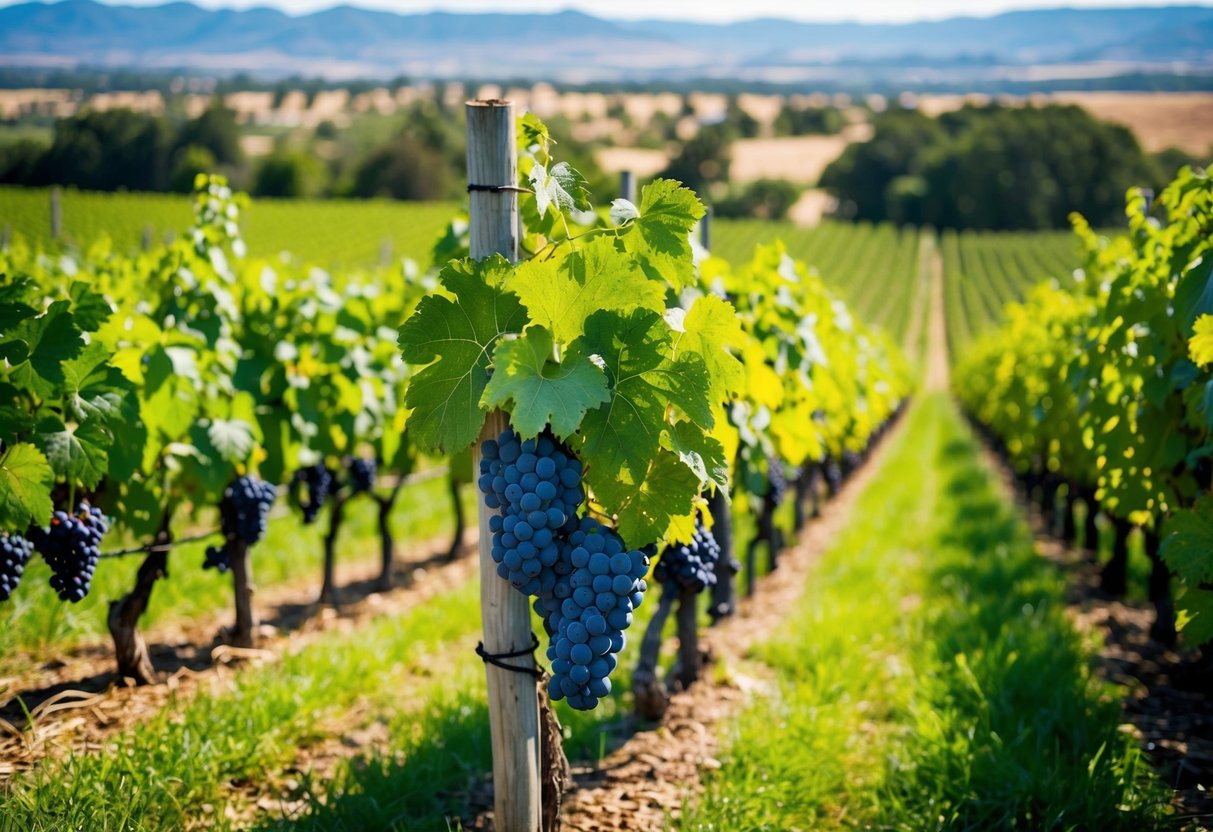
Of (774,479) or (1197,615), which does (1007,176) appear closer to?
(774,479)

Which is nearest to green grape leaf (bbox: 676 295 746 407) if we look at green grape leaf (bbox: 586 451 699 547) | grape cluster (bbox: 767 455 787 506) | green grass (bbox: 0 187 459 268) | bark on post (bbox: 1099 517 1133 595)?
green grape leaf (bbox: 586 451 699 547)

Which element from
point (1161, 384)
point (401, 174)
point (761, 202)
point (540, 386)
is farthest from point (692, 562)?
point (761, 202)

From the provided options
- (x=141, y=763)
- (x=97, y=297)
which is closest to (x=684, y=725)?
(x=141, y=763)

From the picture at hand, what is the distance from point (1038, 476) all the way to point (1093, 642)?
275 inches

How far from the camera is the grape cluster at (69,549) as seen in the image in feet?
10.8

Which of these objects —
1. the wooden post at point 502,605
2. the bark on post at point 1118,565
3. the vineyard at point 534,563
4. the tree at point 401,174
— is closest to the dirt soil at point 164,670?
the vineyard at point 534,563

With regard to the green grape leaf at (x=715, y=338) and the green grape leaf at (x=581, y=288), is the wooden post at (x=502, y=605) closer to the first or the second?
the green grape leaf at (x=581, y=288)

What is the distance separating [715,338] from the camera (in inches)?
99.0

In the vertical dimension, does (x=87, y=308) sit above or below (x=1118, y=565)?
above

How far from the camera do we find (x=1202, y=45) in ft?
375

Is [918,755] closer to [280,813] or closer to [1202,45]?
[280,813]

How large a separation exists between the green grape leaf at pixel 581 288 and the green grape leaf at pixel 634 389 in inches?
2.8

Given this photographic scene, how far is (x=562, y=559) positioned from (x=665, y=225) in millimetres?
964

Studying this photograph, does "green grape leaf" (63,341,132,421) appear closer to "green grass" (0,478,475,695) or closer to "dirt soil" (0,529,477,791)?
"dirt soil" (0,529,477,791)
